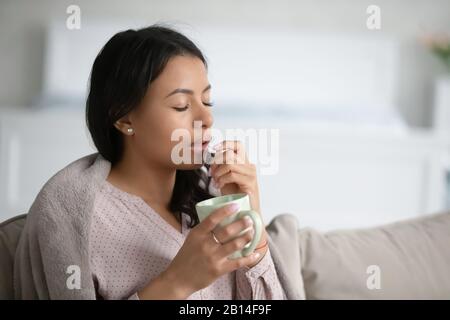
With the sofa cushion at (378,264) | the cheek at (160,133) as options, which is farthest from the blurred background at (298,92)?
the cheek at (160,133)

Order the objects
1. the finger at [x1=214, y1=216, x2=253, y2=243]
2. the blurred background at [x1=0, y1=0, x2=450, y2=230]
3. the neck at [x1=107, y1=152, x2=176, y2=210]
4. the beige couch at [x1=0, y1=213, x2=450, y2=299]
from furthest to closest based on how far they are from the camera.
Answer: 1. the blurred background at [x1=0, y1=0, x2=450, y2=230]
2. the beige couch at [x1=0, y1=213, x2=450, y2=299]
3. the neck at [x1=107, y1=152, x2=176, y2=210]
4. the finger at [x1=214, y1=216, x2=253, y2=243]

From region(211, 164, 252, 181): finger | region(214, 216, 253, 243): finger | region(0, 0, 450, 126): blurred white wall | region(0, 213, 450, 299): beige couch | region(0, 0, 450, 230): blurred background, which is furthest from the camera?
region(0, 0, 450, 126): blurred white wall

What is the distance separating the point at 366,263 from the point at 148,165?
53 centimetres

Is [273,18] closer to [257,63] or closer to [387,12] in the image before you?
[257,63]

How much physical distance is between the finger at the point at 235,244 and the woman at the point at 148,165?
52 millimetres

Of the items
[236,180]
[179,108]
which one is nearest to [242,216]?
[236,180]

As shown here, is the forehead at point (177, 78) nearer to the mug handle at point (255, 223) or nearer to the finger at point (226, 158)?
the finger at point (226, 158)

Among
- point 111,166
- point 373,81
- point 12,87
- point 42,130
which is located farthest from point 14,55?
point 111,166

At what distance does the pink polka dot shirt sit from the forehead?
20 cm

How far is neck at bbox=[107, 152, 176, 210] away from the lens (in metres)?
1.05

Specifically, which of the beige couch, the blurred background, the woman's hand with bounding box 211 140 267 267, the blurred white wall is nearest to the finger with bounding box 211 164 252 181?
the woman's hand with bounding box 211 140 267 267

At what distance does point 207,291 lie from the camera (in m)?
1.03

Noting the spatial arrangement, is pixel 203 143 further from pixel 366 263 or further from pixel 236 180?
pixel 366 263

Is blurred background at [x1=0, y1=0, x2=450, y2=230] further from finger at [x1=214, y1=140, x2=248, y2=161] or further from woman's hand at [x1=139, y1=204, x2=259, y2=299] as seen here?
woman's hand at [x1=139, y1=204, x2=259, y2=299]
